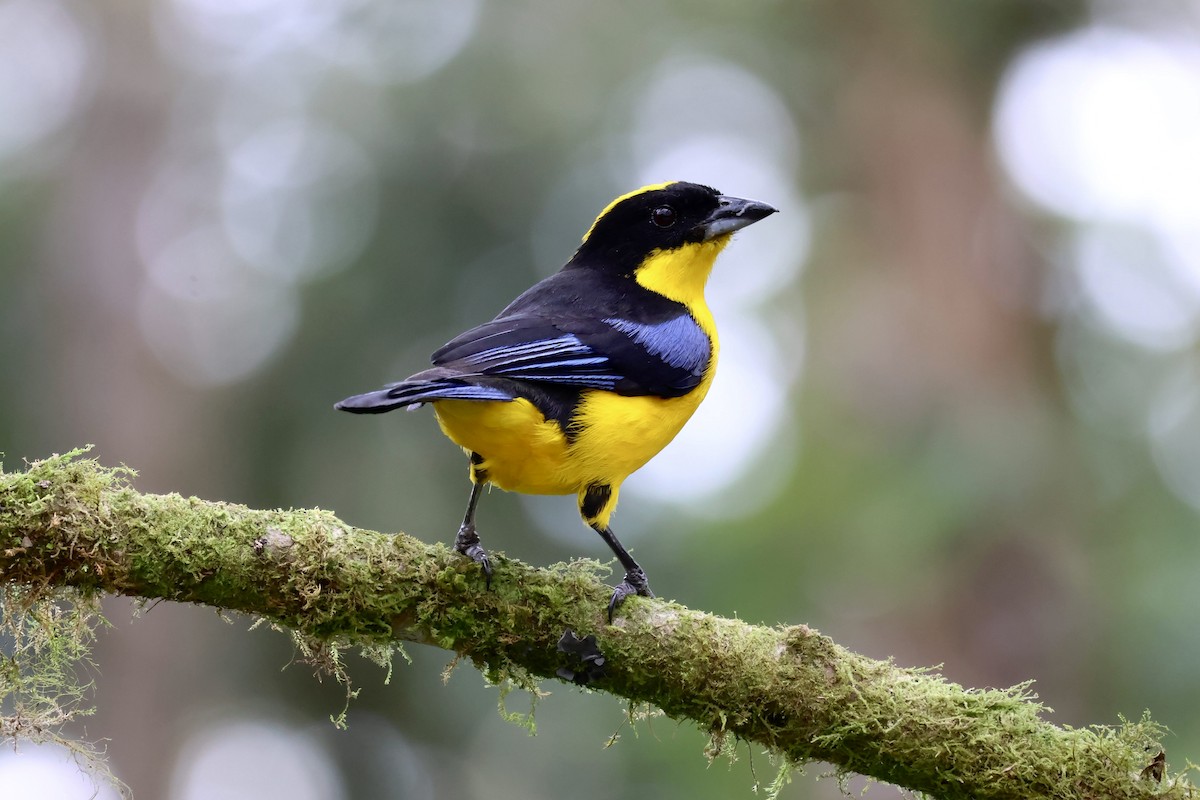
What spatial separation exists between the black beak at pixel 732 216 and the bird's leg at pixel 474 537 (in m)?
1.85

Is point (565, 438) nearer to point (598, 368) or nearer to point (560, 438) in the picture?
point (560, 438)

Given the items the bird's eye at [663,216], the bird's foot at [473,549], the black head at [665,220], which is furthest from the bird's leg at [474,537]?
the bird's eye at [663,216]

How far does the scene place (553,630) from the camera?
A: 3.71m

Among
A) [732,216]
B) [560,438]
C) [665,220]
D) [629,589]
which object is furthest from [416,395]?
[732,216]

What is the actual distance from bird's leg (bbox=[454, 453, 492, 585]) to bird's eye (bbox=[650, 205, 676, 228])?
1758 mm

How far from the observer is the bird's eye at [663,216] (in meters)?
5.57

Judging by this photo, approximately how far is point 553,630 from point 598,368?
4.04ft

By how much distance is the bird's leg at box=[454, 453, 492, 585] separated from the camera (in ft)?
12.3

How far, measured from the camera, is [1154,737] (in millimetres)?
3484

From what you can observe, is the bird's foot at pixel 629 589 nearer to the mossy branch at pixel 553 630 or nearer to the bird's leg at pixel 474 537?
the mossy branch at pixel 553 630

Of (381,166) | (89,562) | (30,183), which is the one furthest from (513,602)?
(30,183)

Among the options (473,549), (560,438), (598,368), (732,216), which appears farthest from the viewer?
(732,216)

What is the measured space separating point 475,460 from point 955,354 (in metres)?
7.28

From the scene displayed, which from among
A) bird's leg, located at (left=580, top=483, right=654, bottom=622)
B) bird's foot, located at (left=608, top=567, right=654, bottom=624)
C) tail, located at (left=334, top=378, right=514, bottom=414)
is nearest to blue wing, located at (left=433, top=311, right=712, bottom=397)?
tail, located at (left=334, top=378, right=514, bottom=414)
